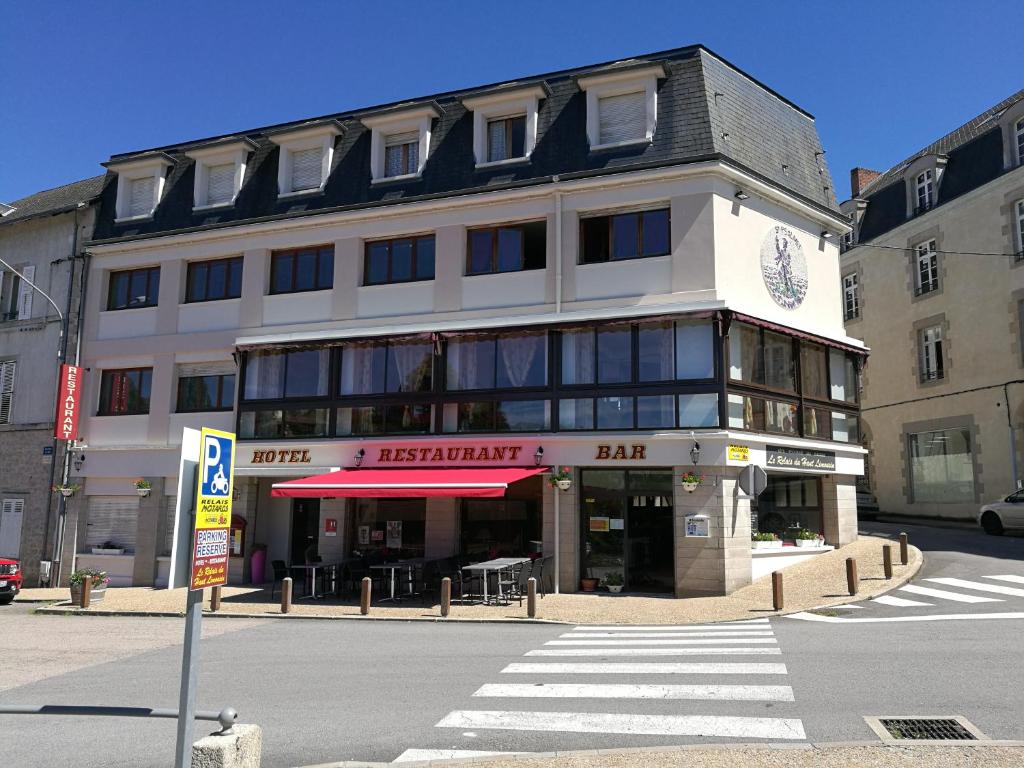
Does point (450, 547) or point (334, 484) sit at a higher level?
point (334, 484)

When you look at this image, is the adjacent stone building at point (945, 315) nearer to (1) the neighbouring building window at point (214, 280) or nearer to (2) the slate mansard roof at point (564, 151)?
(2) the slate mansard roof at point (564, 151)

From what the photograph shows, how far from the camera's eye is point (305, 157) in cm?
2333

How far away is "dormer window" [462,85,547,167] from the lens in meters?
20.8

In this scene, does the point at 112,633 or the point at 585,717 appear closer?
the point at 585,717

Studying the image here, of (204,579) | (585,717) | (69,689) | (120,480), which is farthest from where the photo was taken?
(120,480)

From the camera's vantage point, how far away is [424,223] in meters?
21.2

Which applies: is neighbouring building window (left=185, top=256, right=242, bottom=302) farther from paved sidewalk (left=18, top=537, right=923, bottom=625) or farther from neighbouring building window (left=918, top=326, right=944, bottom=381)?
neighbouring building window (left=918, top=326, right=944, bottom=381)

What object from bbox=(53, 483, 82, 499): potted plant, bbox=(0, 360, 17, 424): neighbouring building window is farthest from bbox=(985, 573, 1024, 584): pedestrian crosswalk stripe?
bbox=(0, 360, 17, 424): neighbouring building window

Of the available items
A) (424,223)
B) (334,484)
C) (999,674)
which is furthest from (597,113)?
(999,674)

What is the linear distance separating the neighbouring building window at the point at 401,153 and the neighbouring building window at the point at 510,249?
3.00 metres

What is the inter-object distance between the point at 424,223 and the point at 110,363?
10227 millimetres

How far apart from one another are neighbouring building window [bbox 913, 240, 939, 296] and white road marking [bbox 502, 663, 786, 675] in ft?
79.9

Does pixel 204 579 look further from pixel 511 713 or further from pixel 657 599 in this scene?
pixel 657 599

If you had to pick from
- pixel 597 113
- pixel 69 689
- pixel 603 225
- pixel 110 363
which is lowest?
pixel 69 689
